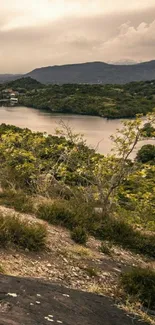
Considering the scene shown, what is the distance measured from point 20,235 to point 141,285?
258 centimetres

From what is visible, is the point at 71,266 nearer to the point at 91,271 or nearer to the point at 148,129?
the point at 91,271

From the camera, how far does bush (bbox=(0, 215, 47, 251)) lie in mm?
6469

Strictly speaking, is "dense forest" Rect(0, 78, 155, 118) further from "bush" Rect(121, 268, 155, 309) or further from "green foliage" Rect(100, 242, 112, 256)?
"bush" Rect(121, 268, 155, 309)

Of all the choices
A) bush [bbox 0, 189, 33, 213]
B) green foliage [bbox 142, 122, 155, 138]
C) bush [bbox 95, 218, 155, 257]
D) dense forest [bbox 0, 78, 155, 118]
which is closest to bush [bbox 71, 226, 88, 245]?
bush [bbox 95, 218, 155, 257]

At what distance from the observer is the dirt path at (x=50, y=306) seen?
12.9 ft

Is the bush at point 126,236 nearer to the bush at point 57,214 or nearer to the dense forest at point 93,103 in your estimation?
the bush at point 57,214

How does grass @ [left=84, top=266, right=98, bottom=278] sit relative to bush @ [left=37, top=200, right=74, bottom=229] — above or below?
below

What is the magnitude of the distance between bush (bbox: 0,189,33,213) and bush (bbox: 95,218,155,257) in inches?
81.3

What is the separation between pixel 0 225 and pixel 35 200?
365 centimetres

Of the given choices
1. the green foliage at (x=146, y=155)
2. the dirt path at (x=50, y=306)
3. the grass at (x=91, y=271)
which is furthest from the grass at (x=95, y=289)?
the green foliage at (x=146, y=155)

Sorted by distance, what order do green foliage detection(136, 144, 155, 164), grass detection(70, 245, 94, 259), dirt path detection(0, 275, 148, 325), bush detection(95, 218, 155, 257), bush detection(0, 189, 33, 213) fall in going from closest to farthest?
1. dirt path detection(0, 275, 148, 325)
2. grass detection(70, 245, 94, 259)
3. bush detection(95, 218, 155, 257)
4. bush detection(0, 189, 33, 213)
5. green foliage detection(136, 144, 155, 164)

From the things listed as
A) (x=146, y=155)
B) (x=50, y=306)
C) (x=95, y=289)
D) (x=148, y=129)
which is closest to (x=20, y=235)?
(x=95, y=289)

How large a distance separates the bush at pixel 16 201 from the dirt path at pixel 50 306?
12.8 ft

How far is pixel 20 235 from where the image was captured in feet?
22.1
